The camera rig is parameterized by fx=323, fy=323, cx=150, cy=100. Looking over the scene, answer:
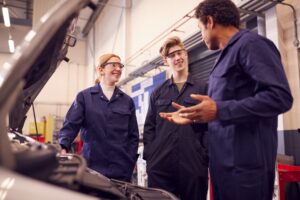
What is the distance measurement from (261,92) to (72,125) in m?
1.43

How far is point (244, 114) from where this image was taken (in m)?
1.23

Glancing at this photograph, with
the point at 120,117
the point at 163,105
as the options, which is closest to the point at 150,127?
the point at 163,105

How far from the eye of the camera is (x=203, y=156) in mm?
1950

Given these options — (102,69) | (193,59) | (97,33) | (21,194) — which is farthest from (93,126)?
(97,33)

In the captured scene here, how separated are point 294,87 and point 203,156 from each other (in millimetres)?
1315

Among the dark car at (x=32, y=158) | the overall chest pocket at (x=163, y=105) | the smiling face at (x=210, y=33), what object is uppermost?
the smiling face at (x=210, y=33)

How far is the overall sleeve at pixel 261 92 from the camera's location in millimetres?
1202

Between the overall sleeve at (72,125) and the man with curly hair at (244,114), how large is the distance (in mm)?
1024

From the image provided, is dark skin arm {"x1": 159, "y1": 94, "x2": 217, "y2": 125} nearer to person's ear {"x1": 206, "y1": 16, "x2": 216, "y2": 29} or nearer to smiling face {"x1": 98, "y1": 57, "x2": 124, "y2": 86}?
person's ear {"x1": 206, "y1": 16, "x2": 216, "y2": 29}

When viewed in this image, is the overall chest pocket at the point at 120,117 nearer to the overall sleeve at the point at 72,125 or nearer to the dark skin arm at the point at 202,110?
the overall sleeve at the point at 72,125

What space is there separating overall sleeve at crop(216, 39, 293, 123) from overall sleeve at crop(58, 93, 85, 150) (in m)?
1.28

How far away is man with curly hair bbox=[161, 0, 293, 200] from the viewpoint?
1223 mm

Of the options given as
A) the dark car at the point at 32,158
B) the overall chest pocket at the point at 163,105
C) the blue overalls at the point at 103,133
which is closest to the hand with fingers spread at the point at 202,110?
the dark car at the point at 32,158

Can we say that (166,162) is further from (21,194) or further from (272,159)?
(21,194)
